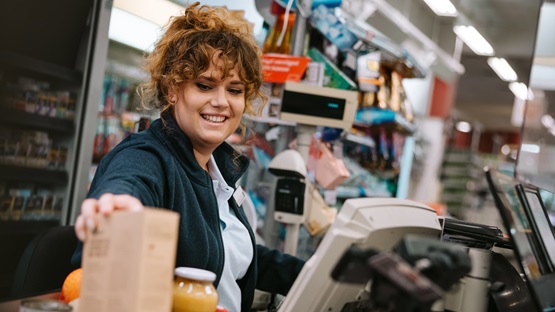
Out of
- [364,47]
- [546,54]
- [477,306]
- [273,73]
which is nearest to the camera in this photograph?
[477,306]

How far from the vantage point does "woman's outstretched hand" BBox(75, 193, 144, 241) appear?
1295 mm

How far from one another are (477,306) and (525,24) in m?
11.2

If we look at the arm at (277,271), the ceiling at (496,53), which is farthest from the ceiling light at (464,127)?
the arm at (277,271)

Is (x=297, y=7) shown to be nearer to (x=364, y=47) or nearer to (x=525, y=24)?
(x=364, y=47)

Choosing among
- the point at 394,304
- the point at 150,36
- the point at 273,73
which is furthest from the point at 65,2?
the point at 394,304

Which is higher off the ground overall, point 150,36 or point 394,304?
point 150,36

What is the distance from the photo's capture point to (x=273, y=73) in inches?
155

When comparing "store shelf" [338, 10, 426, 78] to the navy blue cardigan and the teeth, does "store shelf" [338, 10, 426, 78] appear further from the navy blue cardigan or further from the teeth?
the navy blue cardigan

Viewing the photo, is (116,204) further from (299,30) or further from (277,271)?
(299,30)

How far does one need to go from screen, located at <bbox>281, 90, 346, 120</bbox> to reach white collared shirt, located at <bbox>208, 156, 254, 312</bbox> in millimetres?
1528

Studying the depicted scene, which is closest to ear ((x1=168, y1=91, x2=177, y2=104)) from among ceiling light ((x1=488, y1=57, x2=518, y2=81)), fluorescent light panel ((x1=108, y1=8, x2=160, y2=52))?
fluorescent light panel ((x1=108, y1=8, x2=160, y2=52))

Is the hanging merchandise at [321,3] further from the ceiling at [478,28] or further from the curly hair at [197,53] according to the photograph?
the curly hair at [197,53]

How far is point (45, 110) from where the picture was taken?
419 centimetres

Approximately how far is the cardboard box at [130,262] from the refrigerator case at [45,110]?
116 inches
